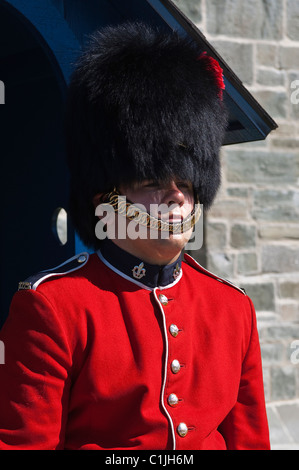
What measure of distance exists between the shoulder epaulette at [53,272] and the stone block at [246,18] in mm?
2787

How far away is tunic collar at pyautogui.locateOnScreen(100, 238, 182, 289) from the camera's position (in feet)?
6.31

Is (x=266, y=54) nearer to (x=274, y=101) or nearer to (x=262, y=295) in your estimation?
(x=274, y=101)

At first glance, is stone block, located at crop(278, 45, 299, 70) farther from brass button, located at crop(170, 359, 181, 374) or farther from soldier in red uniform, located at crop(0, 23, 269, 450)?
brass button, located at crop(170, 359, 181, 374)

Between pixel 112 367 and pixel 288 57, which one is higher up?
pixel 112 367

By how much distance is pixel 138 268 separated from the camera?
192 cm

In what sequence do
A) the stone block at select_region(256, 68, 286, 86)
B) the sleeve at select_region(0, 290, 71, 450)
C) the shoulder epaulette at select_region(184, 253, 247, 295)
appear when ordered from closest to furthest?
the sleeve at select_region(0, 290, 71, 450)
the shoulder epaulette at select_region(184, 253, 247, 295)
the stone block at select_region(256, 68, 286, 86)

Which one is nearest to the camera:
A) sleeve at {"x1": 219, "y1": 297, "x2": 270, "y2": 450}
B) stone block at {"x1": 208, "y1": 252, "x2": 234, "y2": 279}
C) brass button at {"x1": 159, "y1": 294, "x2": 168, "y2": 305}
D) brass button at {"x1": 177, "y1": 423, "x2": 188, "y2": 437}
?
brass button at {"x1": 177, "y1": 423, "x2": 188, "y2": 437}

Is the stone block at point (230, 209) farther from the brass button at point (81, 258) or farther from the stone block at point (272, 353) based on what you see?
the brass button at point (81, 258)

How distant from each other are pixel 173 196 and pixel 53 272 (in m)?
0.39

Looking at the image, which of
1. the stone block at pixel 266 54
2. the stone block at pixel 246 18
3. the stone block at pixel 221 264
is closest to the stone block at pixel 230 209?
the stone block at pixel 221 264

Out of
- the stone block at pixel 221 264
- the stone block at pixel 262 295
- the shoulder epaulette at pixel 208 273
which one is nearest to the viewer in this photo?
the shoulder epaulette at pixel 208 273

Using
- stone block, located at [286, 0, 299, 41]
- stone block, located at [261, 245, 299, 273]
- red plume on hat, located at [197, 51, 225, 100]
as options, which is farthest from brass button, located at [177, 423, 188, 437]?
stone block, located at [286, 0, 299, 41]

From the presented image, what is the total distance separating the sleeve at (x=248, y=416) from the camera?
6.72ft

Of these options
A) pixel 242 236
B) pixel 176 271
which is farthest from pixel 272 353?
pixel 176 271
